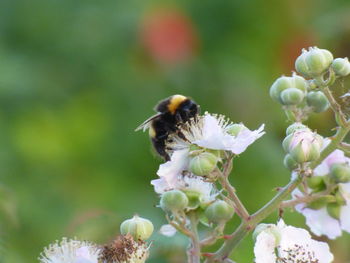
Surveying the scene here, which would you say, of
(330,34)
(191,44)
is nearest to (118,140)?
(191,44)

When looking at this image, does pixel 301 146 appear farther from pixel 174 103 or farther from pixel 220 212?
pixel 174 103

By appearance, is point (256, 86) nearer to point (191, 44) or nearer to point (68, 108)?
point (191, 44)

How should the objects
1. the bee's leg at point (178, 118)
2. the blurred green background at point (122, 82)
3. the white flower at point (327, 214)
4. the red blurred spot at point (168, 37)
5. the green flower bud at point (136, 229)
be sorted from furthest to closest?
the red blurred spot at point (168, 37)
the blurred green background at point (122, 82)
the bee's leg at point (178, 118)
the white flower at point (327, 214)
the green flower bud at point (136, 229)

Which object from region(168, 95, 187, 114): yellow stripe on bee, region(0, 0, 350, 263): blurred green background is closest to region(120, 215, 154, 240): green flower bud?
region(168, 95, 187, 114): yellow stripe on bee

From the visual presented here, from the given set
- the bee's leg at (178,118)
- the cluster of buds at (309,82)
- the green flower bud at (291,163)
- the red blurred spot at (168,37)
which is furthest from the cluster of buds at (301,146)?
the red blurred spot at (168,37)

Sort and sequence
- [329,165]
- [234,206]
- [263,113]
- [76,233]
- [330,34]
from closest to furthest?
[234,206], [329,165], [76,233], [330,34], [263,113]

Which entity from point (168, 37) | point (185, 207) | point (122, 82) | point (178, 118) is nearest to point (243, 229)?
point (185, 207)

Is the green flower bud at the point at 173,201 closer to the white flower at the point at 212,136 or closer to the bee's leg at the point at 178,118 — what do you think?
the white flower at the point at 212,136
